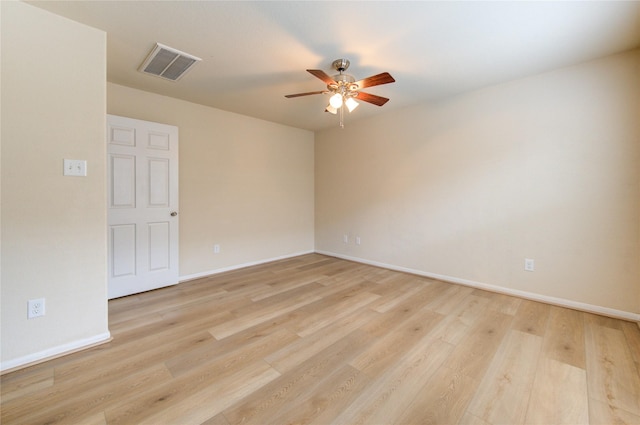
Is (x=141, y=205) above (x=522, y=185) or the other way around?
the other way around

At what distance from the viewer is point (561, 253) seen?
270 centimetres

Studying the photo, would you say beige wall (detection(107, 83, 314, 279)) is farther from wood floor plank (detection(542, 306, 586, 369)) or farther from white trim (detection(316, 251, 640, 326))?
wood floor plank (detection(542, 306, 586, 369))

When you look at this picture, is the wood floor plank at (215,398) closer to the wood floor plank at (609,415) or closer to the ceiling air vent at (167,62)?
the wood floor plank at (609,415)

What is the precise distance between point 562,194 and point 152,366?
3.94 meters

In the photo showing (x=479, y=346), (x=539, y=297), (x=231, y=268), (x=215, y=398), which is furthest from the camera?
(x=231, y=268)

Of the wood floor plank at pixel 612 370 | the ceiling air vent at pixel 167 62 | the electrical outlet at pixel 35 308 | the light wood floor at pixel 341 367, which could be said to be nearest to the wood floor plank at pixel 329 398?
the light wood floor at pixel 341 367

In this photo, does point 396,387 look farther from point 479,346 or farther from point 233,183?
point 233,183

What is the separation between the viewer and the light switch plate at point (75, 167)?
1904mm

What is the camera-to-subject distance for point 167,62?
2500 mm

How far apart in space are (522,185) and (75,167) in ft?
13.8

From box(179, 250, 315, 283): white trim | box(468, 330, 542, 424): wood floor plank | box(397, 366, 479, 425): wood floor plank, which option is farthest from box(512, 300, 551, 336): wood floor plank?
box(179, 250, 315, 283): white trim

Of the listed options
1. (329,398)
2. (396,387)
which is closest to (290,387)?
(329,398)

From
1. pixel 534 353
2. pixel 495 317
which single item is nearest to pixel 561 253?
pixel 495 317

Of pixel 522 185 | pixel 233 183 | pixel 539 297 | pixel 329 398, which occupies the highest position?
pixel 233 183
